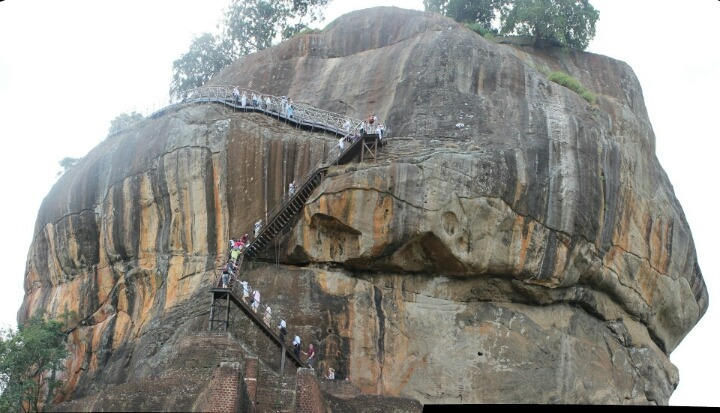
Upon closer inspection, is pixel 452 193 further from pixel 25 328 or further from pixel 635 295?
pixel 25 328

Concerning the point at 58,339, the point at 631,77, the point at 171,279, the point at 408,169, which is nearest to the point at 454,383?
the point at 408,169

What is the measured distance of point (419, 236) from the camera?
117 ft

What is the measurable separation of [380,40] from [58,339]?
16.9 metres

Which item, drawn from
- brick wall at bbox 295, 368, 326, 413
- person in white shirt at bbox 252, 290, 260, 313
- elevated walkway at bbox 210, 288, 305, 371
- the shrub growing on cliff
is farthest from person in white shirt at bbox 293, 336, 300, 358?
the shrub growing on cliff

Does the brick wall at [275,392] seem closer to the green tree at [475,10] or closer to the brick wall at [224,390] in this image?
the brick wall at [224,390]

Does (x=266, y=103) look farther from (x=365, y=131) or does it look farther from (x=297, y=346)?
(x=297, y=346)

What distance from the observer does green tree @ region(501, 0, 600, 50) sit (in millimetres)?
47125

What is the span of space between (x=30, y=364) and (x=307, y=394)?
521 inches

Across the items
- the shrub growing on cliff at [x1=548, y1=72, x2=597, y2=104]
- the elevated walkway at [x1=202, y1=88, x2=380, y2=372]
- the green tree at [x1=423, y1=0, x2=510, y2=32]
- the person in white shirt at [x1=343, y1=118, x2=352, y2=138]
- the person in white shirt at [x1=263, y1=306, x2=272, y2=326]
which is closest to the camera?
the elevated walkway at [x1=202, y1=88, x2=380, y2=372]

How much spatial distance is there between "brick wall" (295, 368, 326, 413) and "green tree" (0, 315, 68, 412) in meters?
12.1

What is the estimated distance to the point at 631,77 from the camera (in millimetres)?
45469

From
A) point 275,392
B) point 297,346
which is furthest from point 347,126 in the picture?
point 275,392

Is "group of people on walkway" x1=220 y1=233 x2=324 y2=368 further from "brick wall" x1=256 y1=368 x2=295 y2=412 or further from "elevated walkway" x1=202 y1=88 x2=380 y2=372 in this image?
"brick wall" x1=256 y1=368 x2=295 y2=412

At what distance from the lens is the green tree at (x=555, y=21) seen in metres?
47.1
